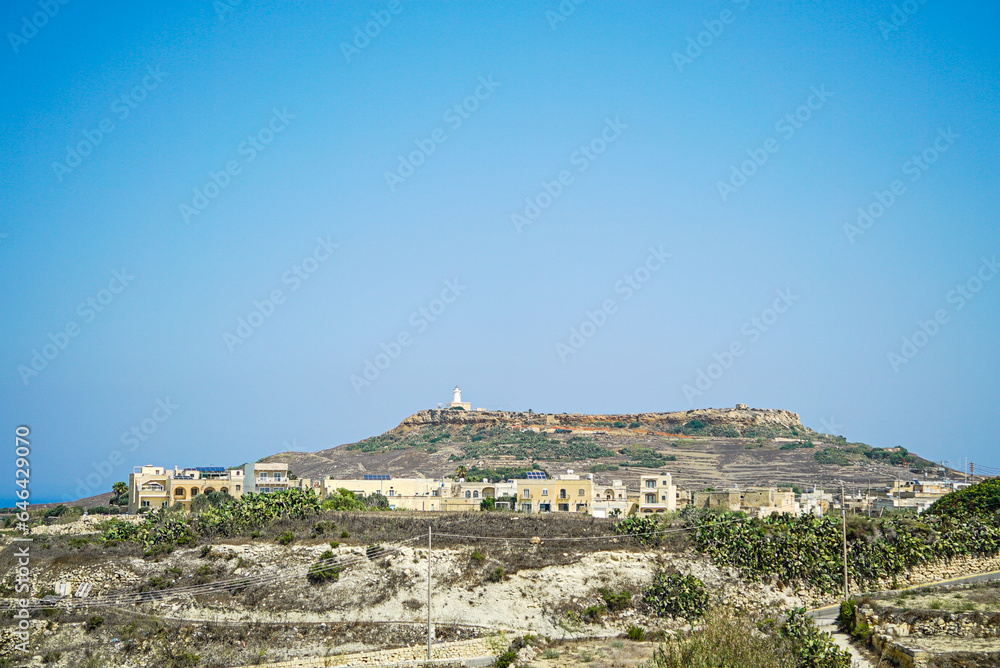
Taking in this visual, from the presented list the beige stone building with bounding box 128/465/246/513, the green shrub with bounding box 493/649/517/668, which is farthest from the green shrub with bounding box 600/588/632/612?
the beige stone building with bounding box 128/465/246/513

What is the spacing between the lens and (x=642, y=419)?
157 meters

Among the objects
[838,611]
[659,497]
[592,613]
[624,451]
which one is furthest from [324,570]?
[624,451]

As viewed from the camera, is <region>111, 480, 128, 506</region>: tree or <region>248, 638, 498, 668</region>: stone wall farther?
<region>111, 480, 128, 506</region>: tree

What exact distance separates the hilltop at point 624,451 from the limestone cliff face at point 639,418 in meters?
0.19

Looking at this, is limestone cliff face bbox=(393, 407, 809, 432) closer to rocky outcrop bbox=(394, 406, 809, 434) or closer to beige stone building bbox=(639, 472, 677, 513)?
rocky outcrop bbox=(394, 406, 809, 434)

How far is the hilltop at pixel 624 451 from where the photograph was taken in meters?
109

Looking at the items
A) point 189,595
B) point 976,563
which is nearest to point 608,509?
point 976,563

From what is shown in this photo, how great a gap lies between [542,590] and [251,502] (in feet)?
65.5

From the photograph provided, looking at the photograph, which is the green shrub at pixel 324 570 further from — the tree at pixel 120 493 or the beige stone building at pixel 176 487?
the tree at pixel 120 493

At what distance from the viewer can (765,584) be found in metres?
46.2

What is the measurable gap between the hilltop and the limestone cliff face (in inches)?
7.5

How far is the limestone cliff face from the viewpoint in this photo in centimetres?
15238

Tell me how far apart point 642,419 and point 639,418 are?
59cm

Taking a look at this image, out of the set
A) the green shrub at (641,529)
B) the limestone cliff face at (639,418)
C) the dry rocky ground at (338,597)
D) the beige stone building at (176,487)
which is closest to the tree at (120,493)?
the beige stone building at (176,487)
